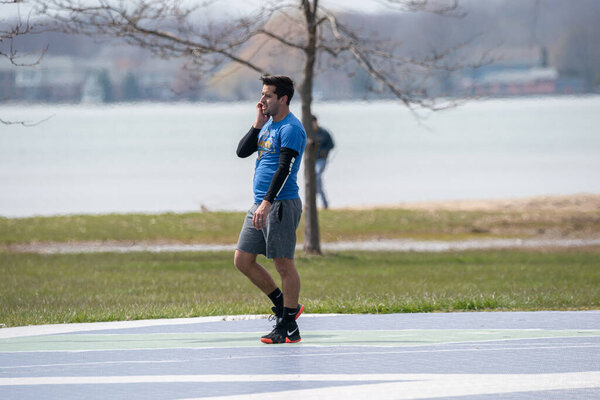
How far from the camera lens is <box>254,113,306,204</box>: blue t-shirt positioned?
755cm

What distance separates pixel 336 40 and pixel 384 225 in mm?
6549

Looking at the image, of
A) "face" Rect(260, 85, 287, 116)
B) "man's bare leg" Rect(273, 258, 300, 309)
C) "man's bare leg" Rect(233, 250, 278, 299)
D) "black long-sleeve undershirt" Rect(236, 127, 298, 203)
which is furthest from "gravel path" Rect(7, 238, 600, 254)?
"black long-sleeve undershirt" Rect(236, 127, 298, 203)

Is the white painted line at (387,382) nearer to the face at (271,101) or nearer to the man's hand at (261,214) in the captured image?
the man's hand at (261,214)

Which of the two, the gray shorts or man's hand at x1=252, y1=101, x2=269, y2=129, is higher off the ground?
man's hand at x1=252, y1=101, x2=269, y2=129

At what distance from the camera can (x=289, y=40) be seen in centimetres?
1683

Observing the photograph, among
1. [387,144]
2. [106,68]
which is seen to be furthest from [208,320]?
[387,144]

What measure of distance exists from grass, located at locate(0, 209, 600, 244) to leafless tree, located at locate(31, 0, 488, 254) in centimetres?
451

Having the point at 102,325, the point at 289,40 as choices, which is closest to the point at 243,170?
the point at 289,40

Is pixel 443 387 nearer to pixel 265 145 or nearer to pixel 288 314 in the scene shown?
pixel 288 314

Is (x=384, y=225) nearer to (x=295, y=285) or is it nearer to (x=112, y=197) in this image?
(x=295, y=285)

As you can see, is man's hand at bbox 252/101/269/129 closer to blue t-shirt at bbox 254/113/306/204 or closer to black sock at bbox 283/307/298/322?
blue t-shirt at bbox 254/113/306/204

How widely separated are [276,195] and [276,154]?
33 cm

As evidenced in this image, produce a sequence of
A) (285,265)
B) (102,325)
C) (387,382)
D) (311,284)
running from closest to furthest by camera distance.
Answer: (387,382), (285,265), (102,325), (311,284)

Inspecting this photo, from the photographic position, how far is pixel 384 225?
71.4 feet
